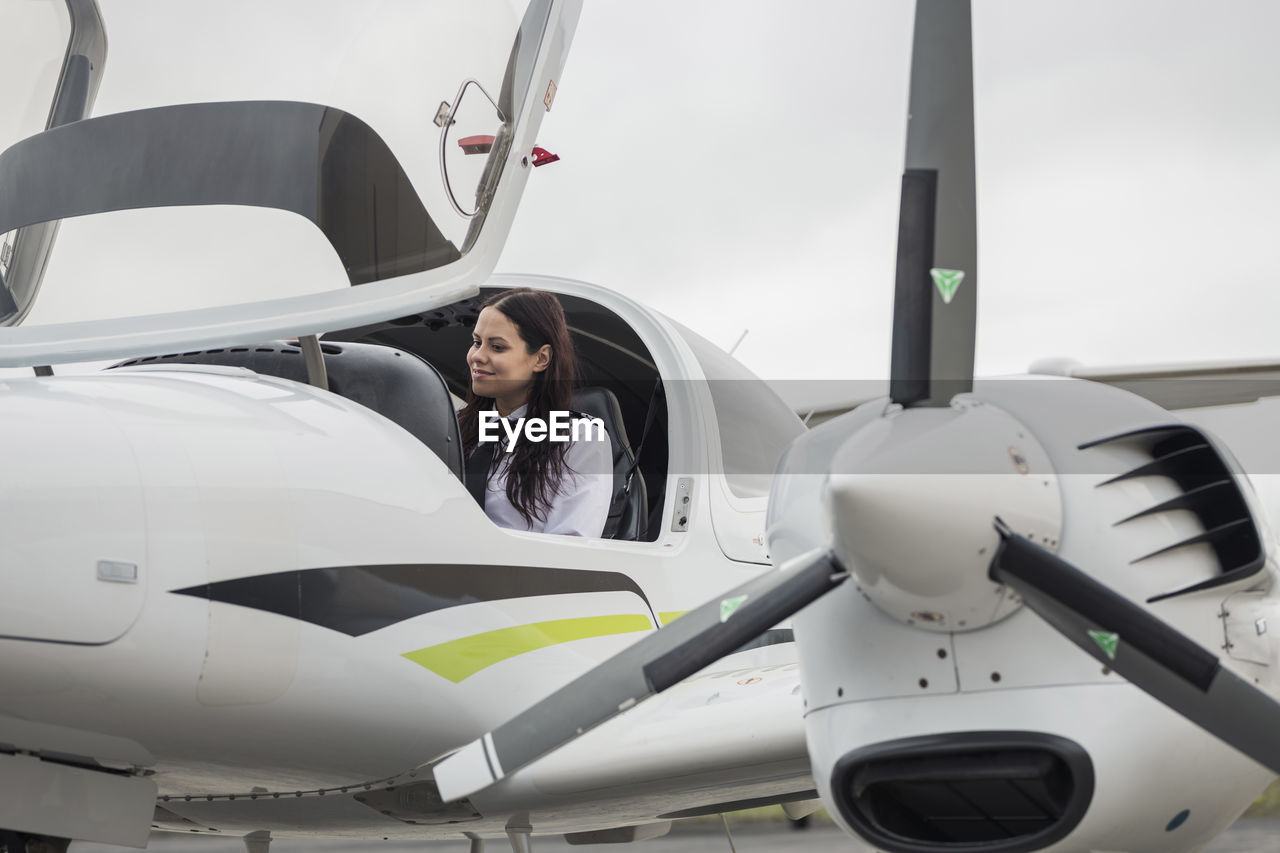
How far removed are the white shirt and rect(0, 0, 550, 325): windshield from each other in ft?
3.43

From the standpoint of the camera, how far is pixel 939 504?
7.49 ft

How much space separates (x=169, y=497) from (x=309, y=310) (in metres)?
0.72

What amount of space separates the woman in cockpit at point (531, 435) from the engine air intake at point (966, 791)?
178 centimetres

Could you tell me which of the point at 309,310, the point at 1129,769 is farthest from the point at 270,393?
the point at 1129,769

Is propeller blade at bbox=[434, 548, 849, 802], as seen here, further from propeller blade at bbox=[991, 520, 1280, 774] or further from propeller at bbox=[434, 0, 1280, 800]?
propeller blade at bbox=[991, 520, 1280, 774]

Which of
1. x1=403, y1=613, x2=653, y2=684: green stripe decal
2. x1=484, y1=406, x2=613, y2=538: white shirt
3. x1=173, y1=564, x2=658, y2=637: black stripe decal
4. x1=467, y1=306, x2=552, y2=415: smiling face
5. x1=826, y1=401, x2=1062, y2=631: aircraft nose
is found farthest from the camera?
x1=467, y1=306, x2=552, y2=415: smiling face

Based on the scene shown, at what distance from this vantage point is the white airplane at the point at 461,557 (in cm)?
248

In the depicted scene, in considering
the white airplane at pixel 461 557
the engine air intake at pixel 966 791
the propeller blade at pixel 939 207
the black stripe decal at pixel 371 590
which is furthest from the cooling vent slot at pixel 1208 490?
the black stripe decal at pixel 371 590

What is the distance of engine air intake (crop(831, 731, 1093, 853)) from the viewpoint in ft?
8.12

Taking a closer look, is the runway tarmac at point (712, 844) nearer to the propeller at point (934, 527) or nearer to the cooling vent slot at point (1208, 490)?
the propeller at point (934, 527)

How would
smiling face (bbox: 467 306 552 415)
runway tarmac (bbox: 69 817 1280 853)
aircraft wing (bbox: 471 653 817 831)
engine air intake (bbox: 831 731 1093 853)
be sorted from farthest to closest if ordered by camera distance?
1. runway tarmac (bbox: 69 817 1280 853)
2. smiling face (bbox: 467 306 552 415)
3. aircraft wing (bbox: 471 653 817 831)
4. engine air intake (bbox: 831 731 1093 853)

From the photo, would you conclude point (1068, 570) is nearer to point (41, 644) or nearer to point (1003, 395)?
point (1003, 395)

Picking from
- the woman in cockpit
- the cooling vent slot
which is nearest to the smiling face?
the woman in cockpit

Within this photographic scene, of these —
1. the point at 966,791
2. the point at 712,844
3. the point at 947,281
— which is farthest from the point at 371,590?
the point at 712,844
